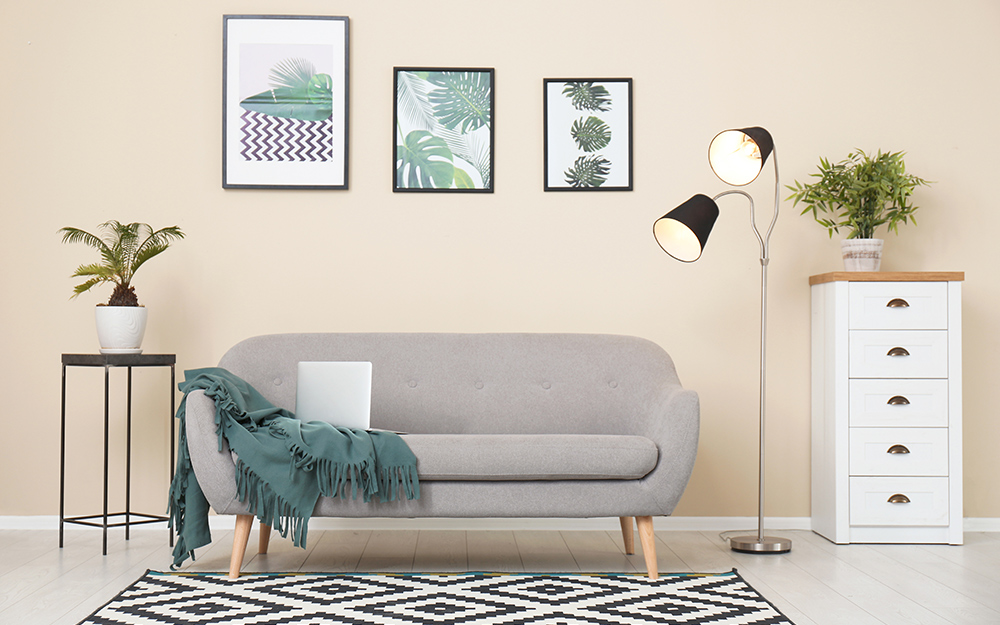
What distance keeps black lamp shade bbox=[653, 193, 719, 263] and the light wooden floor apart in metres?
1.13

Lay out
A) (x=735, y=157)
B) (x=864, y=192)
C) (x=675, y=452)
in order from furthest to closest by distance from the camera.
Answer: (x=864, y=192)
(x=735, y=157)
(x=675, y=452)

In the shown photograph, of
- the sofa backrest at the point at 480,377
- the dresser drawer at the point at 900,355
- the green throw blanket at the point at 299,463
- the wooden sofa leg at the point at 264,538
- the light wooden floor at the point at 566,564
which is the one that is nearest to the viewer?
the light wooden floor at the point at 566,564

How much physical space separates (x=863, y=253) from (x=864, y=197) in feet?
0.79

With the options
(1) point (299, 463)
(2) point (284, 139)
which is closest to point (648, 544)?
(1) point (299, 463)

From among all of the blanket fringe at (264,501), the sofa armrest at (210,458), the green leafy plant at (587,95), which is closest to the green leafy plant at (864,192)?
the green leafy plant at (587,95)

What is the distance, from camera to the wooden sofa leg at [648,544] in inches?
101

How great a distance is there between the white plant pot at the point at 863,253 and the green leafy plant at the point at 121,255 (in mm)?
2746

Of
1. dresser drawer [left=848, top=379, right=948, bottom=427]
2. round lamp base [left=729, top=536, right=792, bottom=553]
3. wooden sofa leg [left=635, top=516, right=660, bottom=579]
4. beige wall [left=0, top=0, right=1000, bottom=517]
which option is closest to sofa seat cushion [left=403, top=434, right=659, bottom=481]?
wooden sofa leg [left=635, top=516, right=660, bottom=579]

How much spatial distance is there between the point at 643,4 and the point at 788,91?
0.75 metres

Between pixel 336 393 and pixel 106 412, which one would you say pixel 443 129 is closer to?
pixel 336 393

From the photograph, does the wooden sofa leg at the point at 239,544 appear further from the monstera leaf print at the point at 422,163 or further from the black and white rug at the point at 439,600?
the monstera leaf print at the point at 422,163

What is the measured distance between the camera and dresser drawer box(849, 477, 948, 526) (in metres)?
3.14

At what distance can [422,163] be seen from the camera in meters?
3.52

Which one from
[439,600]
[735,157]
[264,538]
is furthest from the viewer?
[735,157]
